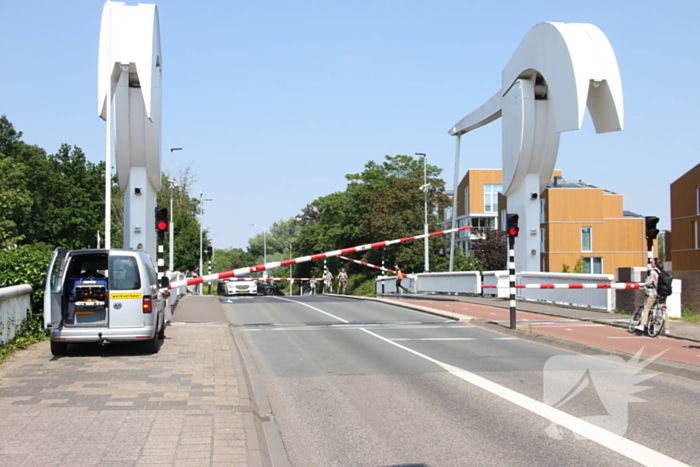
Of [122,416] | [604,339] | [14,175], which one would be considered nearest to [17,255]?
[122,416]

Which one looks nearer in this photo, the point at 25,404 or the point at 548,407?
the point at 25,404

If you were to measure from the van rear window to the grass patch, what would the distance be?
198 centimetres

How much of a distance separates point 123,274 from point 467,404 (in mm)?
6138

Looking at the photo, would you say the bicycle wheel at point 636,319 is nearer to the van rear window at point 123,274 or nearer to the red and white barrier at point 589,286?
the red and white barrier at point 589,286

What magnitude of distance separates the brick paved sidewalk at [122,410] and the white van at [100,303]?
39cm

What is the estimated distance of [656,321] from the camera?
591 inches

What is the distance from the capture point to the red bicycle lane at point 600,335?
12.6m

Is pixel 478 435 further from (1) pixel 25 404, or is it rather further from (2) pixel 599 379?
(1) pixel 25 404

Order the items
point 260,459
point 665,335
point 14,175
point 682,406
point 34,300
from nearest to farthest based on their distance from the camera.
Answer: point 260,459
point 682,406
point 34,300
point 665,335
point 14,175

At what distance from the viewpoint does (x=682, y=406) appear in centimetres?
811

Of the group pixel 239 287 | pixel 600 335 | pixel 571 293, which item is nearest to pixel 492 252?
pixel 239 287

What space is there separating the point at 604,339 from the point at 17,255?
39.7 ft

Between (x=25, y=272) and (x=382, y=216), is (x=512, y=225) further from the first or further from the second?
(x=382, y=216)

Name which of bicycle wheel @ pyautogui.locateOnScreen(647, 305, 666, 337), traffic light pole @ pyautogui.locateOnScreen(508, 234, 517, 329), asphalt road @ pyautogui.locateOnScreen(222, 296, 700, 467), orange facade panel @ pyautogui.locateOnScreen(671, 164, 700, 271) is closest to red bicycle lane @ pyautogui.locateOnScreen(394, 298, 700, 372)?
bicycle wheel @ pyautogui.locateOnScreen(647, 305, 666, 337)
